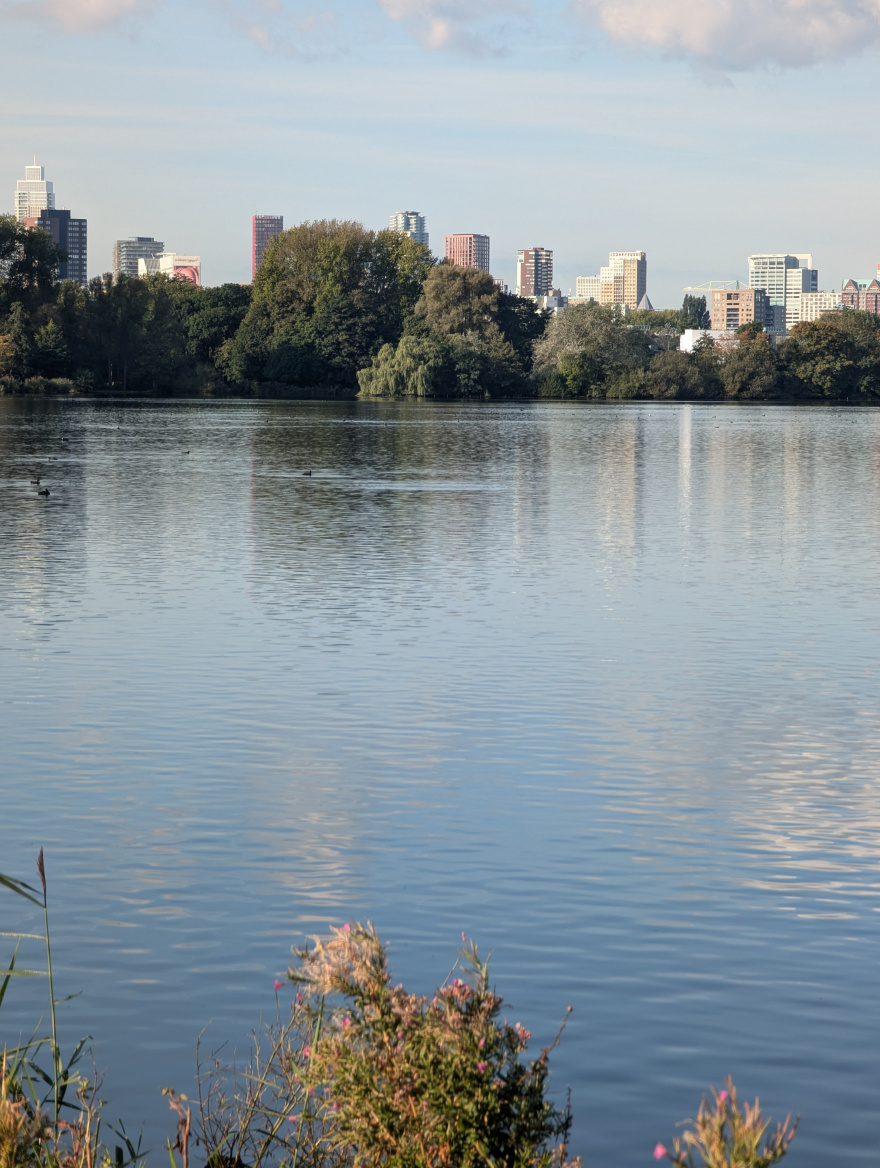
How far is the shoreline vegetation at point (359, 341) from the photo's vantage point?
109 m

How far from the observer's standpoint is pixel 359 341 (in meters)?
117

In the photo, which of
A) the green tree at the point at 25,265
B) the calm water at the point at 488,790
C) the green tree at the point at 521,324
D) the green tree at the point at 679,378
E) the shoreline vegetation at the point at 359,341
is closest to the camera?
the calm water at the point at 488,790

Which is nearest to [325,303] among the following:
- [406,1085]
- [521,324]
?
[521,324]

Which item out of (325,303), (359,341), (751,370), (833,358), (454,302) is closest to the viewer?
(454,302)

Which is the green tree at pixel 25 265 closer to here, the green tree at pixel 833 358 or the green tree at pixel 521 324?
the green tree at pixel 521 324

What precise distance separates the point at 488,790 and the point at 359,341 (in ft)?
356

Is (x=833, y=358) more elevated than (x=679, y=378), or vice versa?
(x=833, y=358)

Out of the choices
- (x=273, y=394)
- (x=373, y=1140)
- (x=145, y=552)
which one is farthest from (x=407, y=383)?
(x=373, y=1140)

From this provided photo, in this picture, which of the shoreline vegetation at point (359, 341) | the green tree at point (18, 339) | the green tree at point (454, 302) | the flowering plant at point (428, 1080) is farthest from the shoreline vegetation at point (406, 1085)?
the green tree at point (454, 302)

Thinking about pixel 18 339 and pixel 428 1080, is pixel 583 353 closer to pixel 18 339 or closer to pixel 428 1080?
pixel 18 339

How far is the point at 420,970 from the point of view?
22.7 ft

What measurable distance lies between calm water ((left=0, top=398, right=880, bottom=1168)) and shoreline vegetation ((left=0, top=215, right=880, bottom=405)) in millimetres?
85651

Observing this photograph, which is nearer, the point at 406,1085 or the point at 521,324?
the point at 406,1085

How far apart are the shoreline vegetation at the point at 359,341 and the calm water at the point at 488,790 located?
8565 centimetres
